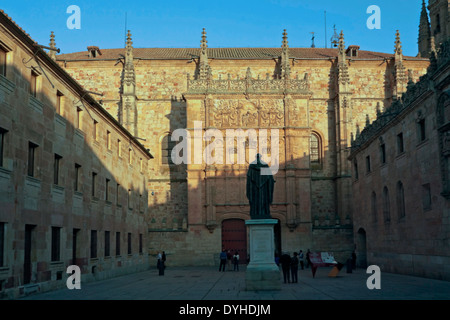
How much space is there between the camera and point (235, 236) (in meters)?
41.8

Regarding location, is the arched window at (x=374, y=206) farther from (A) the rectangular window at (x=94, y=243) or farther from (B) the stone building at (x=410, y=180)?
(A) the rectangular window at (x=94, y=243)

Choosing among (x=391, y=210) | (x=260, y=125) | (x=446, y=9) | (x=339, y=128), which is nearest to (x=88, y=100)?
(x=391, y=210)

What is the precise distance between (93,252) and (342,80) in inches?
1162

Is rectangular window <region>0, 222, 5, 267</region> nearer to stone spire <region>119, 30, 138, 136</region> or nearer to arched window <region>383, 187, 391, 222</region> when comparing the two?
arched window <region>383, 187, 391, 222</region>

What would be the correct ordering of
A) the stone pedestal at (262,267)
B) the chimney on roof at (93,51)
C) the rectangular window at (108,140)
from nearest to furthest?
the stone pedestal at (262,267), the rectangular window at (108,140), the chimney on roof at (93,51)

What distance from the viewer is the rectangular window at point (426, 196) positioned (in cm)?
2344

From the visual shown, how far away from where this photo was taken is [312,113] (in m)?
48.4

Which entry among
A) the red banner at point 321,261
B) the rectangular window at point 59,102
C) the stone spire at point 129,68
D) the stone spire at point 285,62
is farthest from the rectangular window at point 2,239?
the stone spire at point 129,68

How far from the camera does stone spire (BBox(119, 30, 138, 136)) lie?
46406mm

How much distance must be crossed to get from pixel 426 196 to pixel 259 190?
8869 millimetres

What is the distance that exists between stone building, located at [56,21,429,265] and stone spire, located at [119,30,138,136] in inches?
3.6

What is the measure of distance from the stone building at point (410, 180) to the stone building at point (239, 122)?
7186 millimetres

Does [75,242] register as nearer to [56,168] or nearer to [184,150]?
[56,168]

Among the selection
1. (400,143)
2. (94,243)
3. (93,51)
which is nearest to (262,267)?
(94,243)
